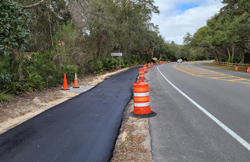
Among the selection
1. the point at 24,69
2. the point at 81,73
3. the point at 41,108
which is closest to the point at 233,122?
the point at 41,108

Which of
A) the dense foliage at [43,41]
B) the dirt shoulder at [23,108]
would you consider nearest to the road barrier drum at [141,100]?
the dirt shoulder at [23,108]

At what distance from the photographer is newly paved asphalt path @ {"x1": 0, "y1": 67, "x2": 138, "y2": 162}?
3.95 m

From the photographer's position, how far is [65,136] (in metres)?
4.93

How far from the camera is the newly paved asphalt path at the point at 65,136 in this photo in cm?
395

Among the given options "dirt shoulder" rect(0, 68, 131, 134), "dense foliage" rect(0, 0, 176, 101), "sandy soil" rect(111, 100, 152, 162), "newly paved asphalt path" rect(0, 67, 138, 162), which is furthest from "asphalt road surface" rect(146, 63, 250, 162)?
"dense foliage" rect(0, 0, 176, 101)

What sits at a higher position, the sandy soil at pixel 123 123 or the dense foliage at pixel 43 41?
the dense foliage at pixel 43 41

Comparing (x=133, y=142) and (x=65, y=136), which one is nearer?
(x=133, y=142)

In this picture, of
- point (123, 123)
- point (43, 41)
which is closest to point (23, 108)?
point (123, 123)

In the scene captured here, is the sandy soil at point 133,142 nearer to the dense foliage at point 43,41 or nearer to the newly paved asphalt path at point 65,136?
the newly paved asphalt path at point 65,136

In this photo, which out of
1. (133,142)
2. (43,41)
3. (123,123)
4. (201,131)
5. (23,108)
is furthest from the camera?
(43,41)

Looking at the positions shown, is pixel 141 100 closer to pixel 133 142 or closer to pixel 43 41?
pixel 133 142

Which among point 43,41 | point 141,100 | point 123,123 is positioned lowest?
point 123,123

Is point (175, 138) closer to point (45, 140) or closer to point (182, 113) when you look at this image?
point (182, 113)

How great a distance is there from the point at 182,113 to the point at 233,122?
1.49 meters
